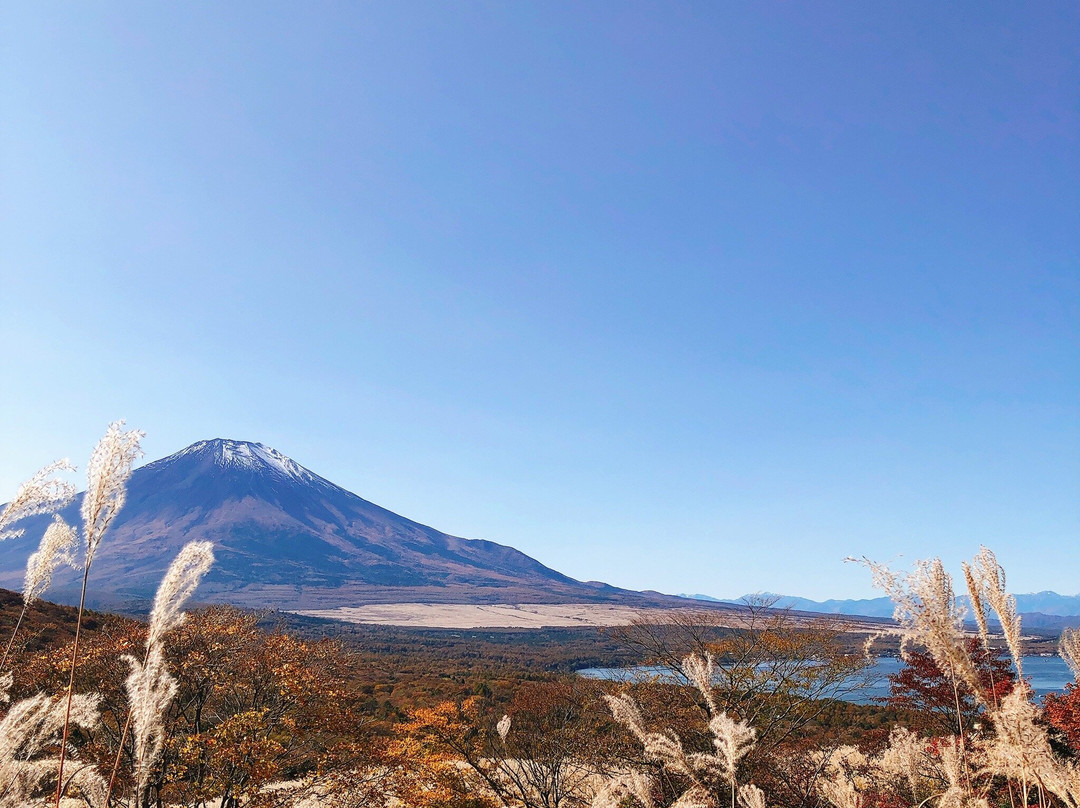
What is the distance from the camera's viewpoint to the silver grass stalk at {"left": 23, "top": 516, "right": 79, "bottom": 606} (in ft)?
11.1

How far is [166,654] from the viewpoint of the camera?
1173 centimetres

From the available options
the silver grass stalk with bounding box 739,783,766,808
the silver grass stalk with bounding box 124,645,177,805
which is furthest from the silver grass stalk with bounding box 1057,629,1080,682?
the silver grass stalk with bounding box 124,645,177,805

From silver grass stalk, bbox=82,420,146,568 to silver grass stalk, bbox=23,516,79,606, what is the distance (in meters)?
0.72

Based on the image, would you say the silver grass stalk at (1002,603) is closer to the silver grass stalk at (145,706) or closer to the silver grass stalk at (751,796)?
the silver grass stalk at (751,796)

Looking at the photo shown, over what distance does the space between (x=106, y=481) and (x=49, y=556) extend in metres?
1.05

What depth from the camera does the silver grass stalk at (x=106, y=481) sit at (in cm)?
270

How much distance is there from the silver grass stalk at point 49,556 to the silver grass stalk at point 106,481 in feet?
2.36

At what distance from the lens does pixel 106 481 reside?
284cm

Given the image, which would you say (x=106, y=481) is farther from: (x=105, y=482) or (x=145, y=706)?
(x=145, y=706)

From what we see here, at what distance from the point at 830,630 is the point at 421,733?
13.0 meters

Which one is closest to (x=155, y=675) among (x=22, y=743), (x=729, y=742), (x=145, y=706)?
(x=145, y=706)

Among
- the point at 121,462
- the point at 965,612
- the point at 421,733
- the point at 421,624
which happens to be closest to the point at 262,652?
the point at 421,733

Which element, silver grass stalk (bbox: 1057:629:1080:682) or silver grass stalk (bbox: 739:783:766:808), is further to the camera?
silver grass stalk (bbox: 1057:629:1080:682)

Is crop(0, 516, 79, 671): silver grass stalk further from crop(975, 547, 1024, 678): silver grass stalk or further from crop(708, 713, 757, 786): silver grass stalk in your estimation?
crop(975, 547, 1024, 678): silver grass stalk
